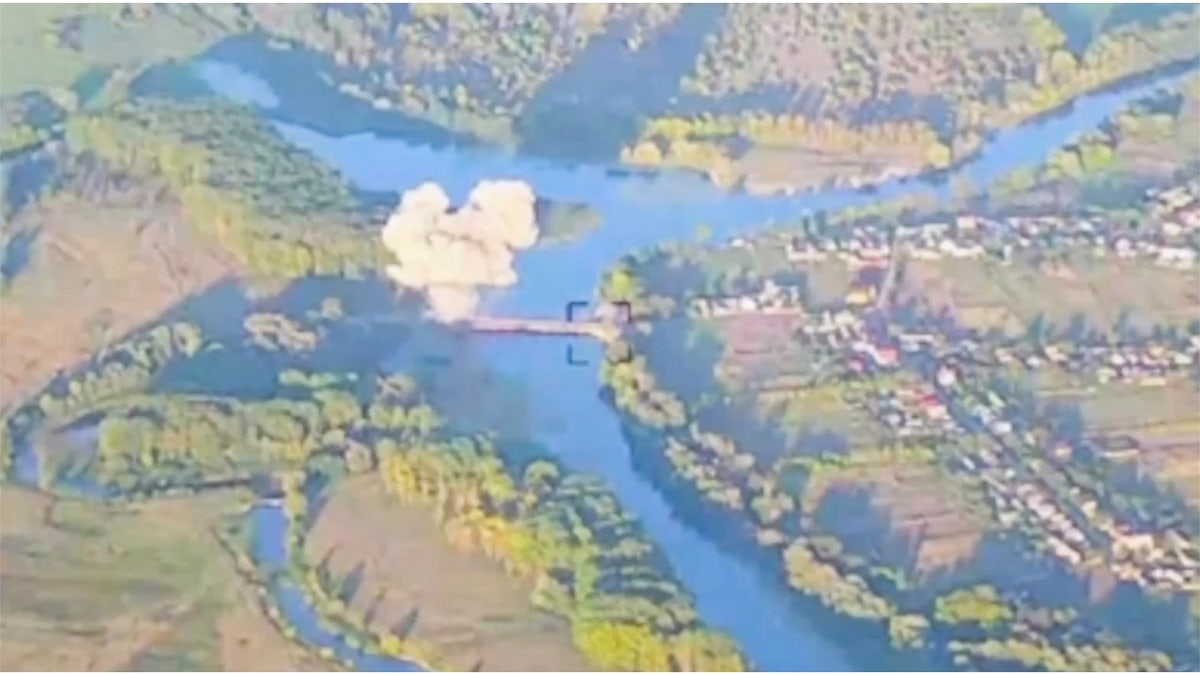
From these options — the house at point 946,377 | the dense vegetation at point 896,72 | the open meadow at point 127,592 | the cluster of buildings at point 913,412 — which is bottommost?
the open meadow at point 127,592

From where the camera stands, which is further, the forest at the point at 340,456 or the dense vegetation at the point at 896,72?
the dense vegetation at the point at 896,72

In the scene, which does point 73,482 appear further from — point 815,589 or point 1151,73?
point 1151,73

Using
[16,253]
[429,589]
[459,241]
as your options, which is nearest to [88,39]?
[16,253]

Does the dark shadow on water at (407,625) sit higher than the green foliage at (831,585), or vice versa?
the green foliage at (831,585)

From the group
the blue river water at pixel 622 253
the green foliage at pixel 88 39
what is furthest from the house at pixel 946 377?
the green foliage at pixel 88 39

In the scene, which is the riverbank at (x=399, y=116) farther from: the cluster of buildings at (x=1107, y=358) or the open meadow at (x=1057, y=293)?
the cluster of buildings at (x=1107, y=358)

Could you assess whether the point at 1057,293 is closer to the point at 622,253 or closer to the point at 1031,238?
the point at 1031,238
